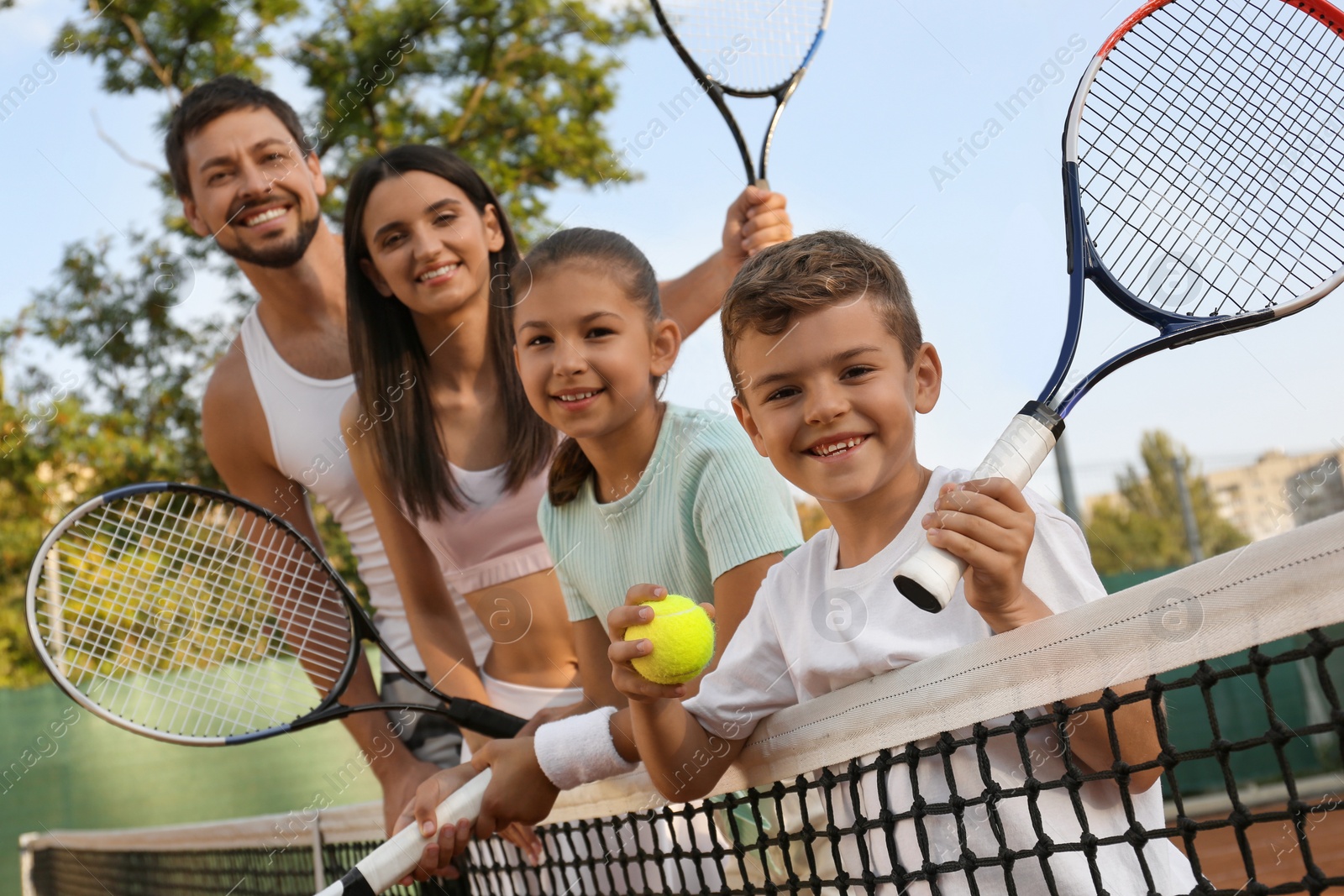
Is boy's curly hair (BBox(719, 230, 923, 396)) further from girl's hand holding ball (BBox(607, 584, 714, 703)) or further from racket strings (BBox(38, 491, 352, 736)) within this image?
racket strings (BBox(38, 491, 352, 736))

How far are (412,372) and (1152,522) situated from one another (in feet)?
28.3

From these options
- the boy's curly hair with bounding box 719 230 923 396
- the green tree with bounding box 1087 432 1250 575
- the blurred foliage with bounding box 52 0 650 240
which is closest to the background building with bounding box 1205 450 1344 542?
the green tree with bounding box 1087 432 1250 575

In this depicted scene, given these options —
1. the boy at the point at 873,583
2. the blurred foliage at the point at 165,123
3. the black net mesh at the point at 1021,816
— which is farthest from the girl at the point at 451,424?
the blurred foliage at the point at 165,123

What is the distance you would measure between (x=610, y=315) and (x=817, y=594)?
2.00ft

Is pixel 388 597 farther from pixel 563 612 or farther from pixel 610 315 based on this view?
pixel 610 315

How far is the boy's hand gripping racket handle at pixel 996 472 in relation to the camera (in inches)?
35.3

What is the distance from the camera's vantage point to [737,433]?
162cm

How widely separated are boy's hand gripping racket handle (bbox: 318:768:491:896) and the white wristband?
108 mm

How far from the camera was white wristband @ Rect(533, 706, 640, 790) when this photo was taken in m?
1.36

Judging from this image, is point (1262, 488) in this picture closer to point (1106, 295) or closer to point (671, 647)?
point (1106, 295)

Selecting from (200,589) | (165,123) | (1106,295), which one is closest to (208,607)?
(200,589)

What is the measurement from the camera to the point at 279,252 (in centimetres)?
244

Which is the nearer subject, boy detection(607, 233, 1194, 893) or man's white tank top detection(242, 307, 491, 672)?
boy detection(607, 233, 1194, 893)

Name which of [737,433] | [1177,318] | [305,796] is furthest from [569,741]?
[305,796]
